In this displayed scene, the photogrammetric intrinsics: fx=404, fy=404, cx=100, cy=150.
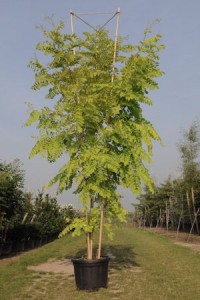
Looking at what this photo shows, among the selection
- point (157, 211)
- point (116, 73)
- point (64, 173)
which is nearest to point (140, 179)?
point (64, 173)

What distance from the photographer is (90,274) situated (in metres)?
8.77

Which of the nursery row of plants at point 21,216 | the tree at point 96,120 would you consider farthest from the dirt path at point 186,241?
the tree at point 96,120

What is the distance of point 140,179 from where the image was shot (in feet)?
31.5

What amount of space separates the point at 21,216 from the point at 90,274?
1307 cm

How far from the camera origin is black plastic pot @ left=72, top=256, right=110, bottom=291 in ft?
28.6

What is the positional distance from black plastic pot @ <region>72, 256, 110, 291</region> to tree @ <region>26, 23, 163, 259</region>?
0.55m

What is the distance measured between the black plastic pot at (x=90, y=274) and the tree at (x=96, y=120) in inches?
21.8

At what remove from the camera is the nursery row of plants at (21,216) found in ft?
53.1

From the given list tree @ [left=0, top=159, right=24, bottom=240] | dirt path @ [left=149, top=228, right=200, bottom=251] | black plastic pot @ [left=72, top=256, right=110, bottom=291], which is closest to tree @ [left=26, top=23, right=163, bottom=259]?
black plastic pot @ [left=72, top=256, right=110, bottom=291]

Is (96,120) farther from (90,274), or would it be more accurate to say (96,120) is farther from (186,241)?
(186,241)

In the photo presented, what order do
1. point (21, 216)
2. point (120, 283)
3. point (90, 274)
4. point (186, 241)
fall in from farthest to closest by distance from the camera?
point (186, 241) < point (21, 216) < point (120, 283) < point (90, 274)

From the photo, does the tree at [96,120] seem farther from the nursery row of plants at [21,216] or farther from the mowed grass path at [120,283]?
the nursery row of plants at [21,216]

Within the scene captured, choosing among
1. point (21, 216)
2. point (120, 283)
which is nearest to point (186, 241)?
point (21, 216)

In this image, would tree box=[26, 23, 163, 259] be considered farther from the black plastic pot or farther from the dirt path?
the dirt path
